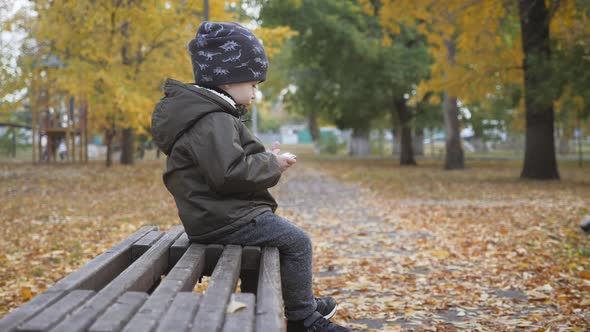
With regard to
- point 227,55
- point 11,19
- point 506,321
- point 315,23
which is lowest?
point 506,321

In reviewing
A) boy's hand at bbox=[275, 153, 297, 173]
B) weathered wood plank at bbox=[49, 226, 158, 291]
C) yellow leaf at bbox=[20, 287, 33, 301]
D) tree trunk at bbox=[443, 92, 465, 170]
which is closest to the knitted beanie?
boy's hand at bbox=[275, 153, 297, 173]

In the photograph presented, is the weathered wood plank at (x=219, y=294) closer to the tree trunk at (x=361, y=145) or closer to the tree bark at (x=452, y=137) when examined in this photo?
the tree bark at (x=452, y=137)

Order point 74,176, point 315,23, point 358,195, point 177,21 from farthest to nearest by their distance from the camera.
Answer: point 315,23
point 74,176
point 177,21
point 358,195

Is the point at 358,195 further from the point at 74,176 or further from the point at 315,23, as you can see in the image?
the point at 315,23

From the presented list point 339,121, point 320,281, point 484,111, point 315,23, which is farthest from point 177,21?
point 484,111

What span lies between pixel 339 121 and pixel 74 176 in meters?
20.1

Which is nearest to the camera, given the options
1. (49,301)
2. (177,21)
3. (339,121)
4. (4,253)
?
(49,301)

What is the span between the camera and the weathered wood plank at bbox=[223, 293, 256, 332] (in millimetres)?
1849

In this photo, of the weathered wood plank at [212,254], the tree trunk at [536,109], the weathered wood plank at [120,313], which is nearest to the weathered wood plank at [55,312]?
the weathered wood plank at [120,313]

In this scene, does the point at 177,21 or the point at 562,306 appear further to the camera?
the point at 177,21

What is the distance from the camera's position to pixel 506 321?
4211 millimetres

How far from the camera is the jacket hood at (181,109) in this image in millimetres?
2951

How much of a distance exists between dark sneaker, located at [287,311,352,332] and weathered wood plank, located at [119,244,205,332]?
22.9 inches

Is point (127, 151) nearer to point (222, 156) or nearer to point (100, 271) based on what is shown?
point (222, 156)
